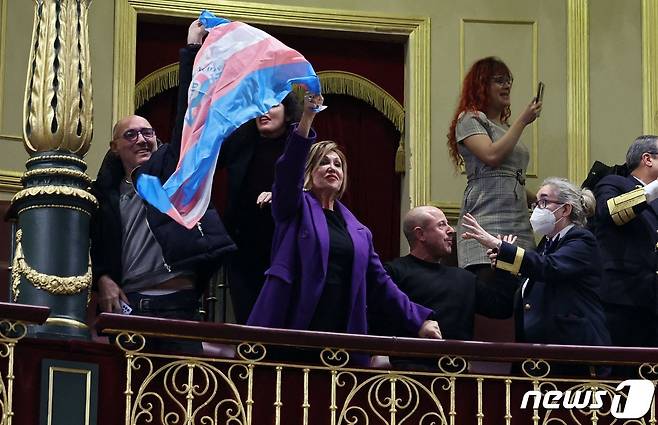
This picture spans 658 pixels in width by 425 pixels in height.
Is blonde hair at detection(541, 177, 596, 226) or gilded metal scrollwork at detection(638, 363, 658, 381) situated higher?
blonde hair at detection(541, 177, 596, 226)

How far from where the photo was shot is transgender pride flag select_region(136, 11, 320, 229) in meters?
8.81

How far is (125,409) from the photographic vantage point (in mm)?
8336

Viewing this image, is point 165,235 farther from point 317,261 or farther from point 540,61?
point 540,61

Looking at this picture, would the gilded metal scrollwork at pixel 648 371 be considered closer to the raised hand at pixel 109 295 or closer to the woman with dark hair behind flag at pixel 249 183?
the woman with dark hair behind flag at pixel 249 183

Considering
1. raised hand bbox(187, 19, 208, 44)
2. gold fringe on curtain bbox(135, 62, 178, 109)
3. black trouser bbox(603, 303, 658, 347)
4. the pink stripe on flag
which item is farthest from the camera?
gold fringe on curtain bbox(135, 62, 178, 109)

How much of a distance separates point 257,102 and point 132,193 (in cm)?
73

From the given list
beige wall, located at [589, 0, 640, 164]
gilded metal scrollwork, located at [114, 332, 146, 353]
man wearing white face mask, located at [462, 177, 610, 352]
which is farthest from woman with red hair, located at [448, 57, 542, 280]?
gilded metal scrollwork, located at [114, 332, 146, 353]

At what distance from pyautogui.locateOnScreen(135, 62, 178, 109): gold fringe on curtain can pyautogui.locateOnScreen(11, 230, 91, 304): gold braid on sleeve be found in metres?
3.61

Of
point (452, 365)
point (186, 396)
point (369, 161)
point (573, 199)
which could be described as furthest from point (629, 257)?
point (369, 161)

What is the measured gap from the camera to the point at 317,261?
8.79m

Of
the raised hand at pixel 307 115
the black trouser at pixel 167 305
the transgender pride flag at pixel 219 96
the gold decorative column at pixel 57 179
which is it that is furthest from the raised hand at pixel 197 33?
the black trouser at pixel 167 305

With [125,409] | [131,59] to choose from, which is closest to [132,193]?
[125,409]

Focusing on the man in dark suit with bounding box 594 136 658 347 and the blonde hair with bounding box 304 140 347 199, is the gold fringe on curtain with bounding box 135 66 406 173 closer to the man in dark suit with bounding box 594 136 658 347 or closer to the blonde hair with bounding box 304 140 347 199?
the man in dark suit with bounding box 594 136 658 347

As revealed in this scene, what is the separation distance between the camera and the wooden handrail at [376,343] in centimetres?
832
